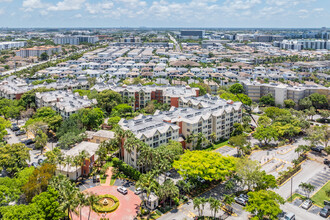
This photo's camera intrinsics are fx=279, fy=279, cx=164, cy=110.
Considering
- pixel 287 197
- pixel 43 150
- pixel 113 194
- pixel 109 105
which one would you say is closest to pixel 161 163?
pixel 113 194

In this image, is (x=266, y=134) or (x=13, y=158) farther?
(x=266, y=134)

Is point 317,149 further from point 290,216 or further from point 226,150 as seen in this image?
point 290,216

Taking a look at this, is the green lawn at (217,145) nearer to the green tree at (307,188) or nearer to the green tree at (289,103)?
the green tree at (307,188)

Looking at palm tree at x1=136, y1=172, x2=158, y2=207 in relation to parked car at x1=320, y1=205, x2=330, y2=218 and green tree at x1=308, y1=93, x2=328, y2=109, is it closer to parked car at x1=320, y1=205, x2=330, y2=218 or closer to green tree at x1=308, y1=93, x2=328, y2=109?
parked car at x1=320, y1=205, x2=330, y2=218

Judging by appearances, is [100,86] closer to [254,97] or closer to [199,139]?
[199,139]

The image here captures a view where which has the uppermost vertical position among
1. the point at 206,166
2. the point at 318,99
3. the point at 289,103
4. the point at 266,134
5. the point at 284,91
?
the point at 284,91

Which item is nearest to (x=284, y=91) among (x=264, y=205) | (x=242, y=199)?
(x=242, y=199)
